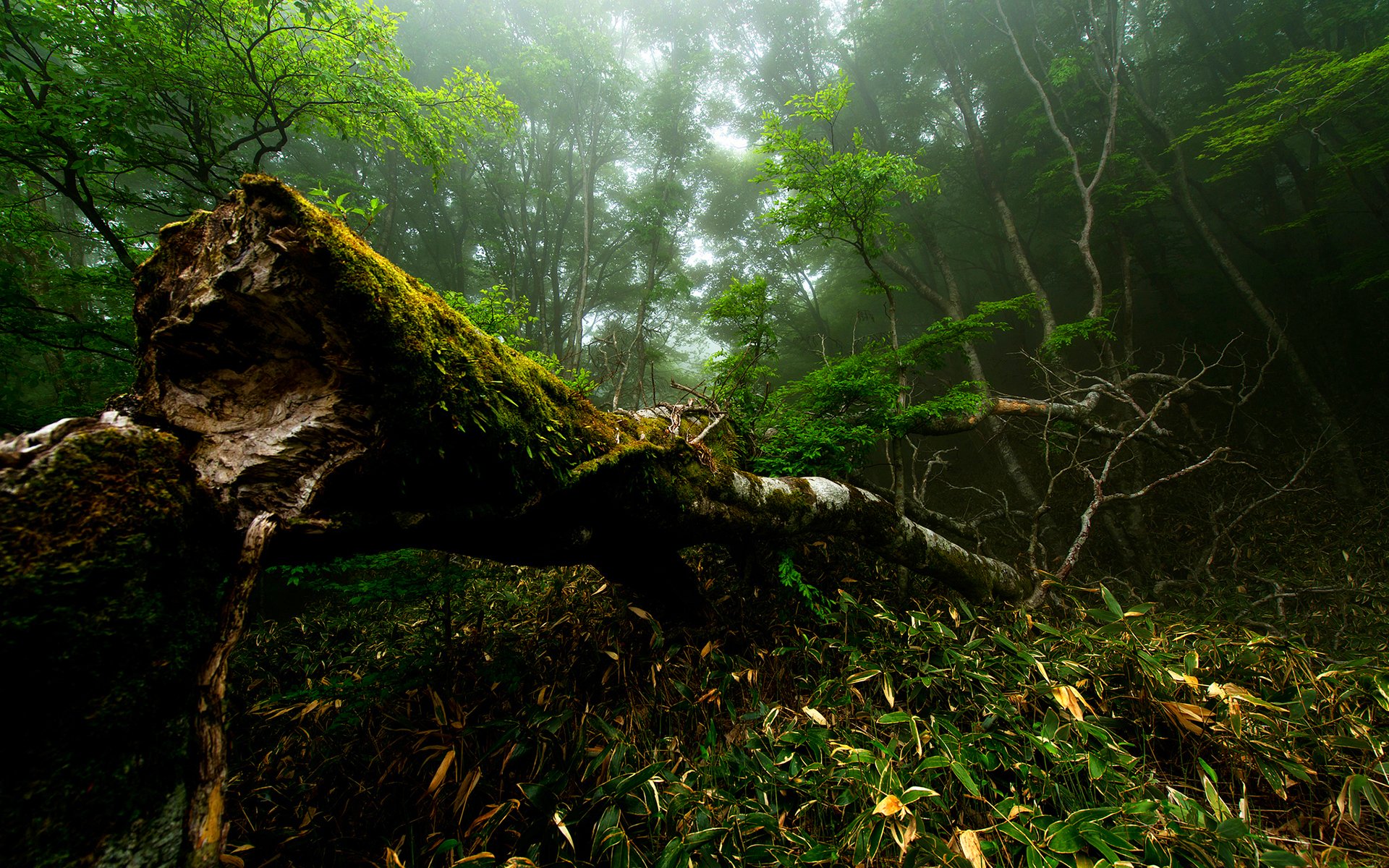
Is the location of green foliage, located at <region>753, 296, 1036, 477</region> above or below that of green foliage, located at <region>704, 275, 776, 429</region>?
below

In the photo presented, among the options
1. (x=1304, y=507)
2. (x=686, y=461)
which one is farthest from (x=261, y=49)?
(x=1304, y=507)

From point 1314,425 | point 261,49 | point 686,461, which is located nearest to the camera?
point 686,461

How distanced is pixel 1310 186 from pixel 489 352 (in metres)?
13.2

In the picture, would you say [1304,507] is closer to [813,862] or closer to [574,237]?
[813,862]

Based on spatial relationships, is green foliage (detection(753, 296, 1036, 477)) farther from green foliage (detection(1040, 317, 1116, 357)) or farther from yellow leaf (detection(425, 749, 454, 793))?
yellow leaf (detection(425, 749, 454, 793))

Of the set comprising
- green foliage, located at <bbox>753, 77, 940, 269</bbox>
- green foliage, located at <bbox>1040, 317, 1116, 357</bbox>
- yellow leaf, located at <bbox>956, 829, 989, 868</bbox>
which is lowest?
yellow leaf, located at <bbox>956, 829, 989, 868</bbox>

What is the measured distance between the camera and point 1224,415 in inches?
321

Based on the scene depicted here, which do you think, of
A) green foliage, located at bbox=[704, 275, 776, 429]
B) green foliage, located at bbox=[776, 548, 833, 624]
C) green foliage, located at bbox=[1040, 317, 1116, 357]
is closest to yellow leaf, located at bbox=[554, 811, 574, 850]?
green foliage, located at bbox=[776, 548, 833, 624]

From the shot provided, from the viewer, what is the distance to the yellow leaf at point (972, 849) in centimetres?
136

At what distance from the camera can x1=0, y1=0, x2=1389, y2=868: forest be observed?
38.4 inches

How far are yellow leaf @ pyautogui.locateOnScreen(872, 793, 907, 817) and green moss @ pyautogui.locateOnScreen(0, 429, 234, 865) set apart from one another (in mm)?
1822

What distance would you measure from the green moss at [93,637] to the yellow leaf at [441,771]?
134 cm

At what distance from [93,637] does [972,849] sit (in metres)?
2.25

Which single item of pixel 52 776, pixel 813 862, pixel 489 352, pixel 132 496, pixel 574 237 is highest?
pixel 574 237
